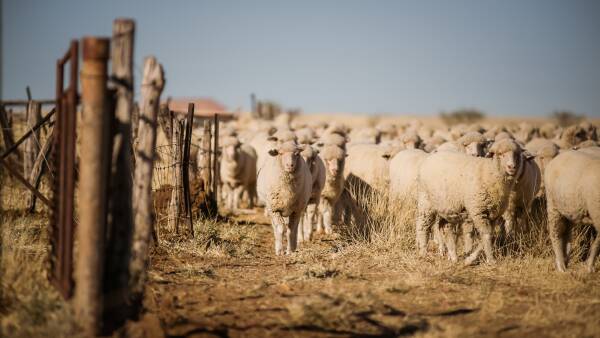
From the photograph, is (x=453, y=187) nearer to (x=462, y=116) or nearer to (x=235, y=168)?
(x=235, y=168)

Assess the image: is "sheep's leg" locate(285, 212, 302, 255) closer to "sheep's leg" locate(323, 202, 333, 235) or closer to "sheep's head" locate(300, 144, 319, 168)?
"sheep's head" locate(300, 144, 319, 168)

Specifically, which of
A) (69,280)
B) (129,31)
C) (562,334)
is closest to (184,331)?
(69,280)

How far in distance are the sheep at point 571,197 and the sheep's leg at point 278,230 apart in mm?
4237

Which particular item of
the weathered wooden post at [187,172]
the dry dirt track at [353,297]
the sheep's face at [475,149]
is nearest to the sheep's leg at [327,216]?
the sheep's face at [475,149]

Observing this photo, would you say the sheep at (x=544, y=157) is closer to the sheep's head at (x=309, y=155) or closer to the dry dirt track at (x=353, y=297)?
the dry dirt track at (x=353, y=297)

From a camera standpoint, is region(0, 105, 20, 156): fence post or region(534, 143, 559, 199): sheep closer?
region(0, 105, 20, 156): fence post

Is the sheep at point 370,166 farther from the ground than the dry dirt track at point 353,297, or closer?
farther from the ground

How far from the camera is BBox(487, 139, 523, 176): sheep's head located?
28.2 feet

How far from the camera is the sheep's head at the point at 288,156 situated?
363 inches

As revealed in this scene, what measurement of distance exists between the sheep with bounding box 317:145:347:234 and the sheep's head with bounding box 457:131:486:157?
2523mm

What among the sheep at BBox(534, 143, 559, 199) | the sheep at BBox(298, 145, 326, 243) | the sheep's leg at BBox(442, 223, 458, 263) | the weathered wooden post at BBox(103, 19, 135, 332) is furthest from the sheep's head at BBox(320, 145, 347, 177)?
the weathered wooden post at BBox(103, 19, 135, 332)

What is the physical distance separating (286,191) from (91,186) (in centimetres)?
506

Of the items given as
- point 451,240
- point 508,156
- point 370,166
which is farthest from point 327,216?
point 508,156

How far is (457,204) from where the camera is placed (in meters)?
8.89
